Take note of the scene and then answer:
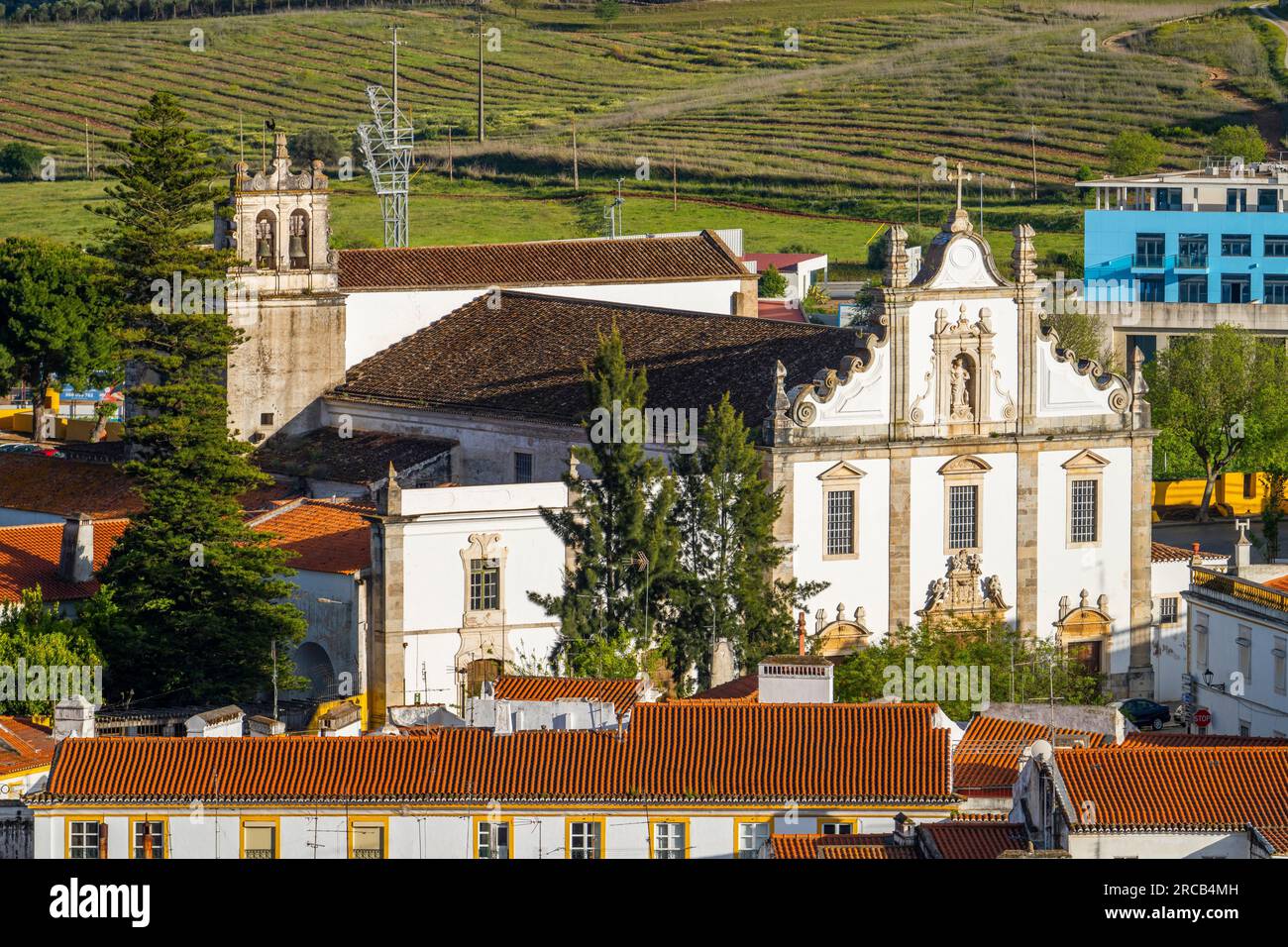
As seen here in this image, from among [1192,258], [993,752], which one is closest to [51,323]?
[1192,258]

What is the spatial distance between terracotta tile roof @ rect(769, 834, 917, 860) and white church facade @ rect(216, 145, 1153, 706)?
987 inches

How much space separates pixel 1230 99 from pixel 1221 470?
73619 mm

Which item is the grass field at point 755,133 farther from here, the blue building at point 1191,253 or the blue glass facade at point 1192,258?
the blue glass facade at point 1192,258

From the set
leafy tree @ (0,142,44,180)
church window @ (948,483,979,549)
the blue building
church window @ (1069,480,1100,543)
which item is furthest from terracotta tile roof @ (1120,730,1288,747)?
leafy tree @ (0,142,44,180)

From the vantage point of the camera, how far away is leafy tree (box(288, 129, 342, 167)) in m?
170

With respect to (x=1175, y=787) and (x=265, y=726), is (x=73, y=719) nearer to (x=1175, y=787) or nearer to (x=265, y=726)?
(x=265, y=726)

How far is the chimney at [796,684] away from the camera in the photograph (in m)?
60.0

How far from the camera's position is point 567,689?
62.2 meters

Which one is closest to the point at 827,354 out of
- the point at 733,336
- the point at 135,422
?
the point at 733,336

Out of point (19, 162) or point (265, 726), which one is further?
point (19, 162)

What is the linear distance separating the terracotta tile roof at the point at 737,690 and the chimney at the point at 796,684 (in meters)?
0.55

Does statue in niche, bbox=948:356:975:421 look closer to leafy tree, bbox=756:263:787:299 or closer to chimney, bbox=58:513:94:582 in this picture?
chimney, bbox=58:513:94:582

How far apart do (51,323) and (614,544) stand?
4879 centimetres
